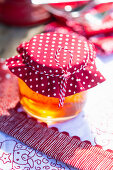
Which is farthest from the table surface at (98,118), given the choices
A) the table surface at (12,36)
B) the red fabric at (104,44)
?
the table surface at (12,36)

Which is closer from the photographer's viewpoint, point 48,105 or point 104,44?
point 48,105

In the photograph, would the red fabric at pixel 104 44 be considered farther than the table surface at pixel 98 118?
Yes

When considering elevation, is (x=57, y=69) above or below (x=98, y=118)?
above

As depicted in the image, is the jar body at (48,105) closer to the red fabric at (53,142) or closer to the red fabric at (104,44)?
the red fabric at (53,142)

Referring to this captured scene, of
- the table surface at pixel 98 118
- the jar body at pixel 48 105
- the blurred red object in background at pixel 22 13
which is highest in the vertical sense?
the blurred red object in background at pixel 22 13

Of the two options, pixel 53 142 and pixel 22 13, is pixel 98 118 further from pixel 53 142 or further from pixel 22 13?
pixel 22 13

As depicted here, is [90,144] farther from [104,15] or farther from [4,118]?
[104,15]

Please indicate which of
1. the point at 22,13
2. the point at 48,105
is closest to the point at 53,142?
the point at 48,105
